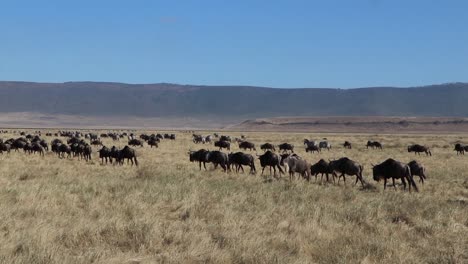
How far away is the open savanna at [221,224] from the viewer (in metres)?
8.58

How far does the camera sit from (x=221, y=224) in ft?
35.4

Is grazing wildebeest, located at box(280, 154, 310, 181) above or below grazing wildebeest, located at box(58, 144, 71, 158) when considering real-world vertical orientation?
above

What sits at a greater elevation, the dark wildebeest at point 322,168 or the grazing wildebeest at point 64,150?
the dark wildebeest at point 322,168

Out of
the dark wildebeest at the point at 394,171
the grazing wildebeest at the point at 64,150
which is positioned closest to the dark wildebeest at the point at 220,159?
the dark wildebeest at the point at 394,171

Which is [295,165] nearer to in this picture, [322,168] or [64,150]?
[322,168]

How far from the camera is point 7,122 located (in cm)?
18400

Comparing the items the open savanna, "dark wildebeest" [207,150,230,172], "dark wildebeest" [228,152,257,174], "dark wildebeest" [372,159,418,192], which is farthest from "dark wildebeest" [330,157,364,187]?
"dark wildebeest" [207,150,230,172]

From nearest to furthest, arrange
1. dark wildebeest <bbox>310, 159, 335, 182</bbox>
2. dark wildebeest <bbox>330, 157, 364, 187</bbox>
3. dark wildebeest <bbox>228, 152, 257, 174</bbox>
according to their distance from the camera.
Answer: dark wildebeest <bbox>330, 157, 364, 187</bbox> → dark wildebeest <bbox>310, 159, 335, 182</bbox> → dark wildebeest <bbox>228, 152, 257, 174</bbox>

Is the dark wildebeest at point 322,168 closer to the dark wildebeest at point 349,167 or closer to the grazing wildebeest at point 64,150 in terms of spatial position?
the dark wildebeest at point 349,167

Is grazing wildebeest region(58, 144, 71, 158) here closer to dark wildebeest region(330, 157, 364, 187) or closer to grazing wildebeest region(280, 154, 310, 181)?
grazing wildebeest region(280, 154, 310, 181)

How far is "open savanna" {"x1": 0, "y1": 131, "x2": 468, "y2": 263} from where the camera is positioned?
8578mm

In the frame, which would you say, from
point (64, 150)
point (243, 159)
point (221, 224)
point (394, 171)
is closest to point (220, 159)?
point (243, 159)

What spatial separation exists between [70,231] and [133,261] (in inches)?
76.4

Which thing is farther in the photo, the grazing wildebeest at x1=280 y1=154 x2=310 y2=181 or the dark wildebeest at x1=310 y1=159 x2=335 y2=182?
the grazing wildebeest at x1=280 y1=154 x2=310 y2=181
